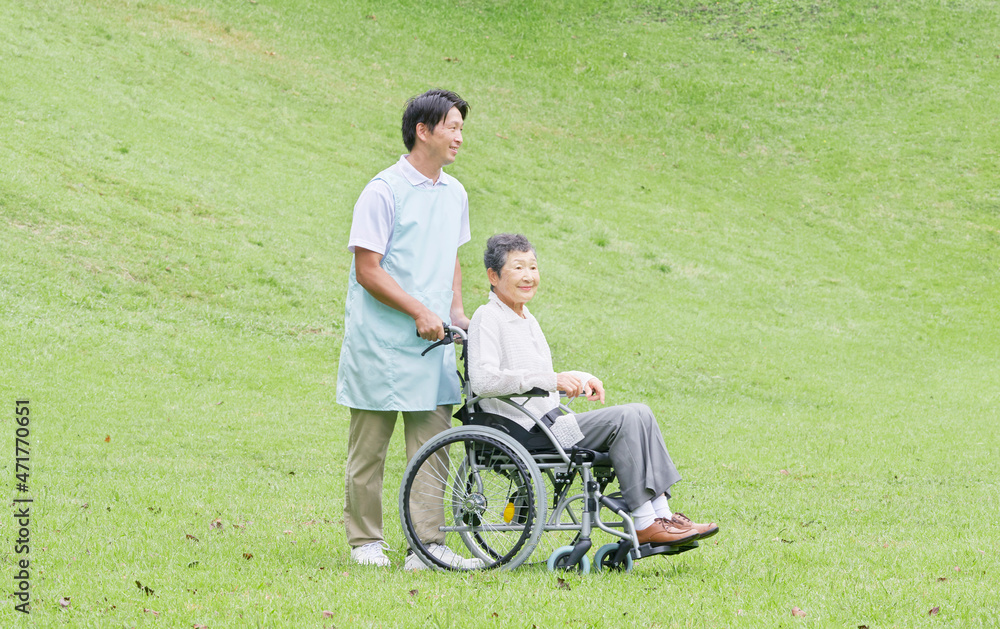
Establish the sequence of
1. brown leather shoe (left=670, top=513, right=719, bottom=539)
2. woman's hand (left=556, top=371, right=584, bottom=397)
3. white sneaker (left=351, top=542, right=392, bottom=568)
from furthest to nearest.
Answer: white sneaker (left=351, top=542, right=392, bottom=568) < woman's hand (left=556, top=371, right=584, bottom=397) < brown leather shoe (left=670, top=513, right=719, bottom=539)

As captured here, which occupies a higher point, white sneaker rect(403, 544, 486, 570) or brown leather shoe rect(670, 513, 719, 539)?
brown leather shoe rect(670, 513, 719, 539)

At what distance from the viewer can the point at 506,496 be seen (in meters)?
4.37

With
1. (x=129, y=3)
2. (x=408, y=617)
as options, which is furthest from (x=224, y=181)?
(x=408, y=617)

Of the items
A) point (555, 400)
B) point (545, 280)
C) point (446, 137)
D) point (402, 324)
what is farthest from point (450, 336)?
point (545, 280)

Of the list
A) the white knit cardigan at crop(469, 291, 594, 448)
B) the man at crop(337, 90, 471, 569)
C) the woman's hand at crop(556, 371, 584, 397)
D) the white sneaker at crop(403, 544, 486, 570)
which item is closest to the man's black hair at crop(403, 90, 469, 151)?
the man at crop(337, 90, 471, 569)

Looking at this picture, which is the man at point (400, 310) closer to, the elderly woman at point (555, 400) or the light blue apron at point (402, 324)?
the light blue apron at point (402, 324)

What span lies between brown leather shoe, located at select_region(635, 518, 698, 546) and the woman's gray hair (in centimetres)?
134

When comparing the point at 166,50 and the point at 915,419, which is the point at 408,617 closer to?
the point at 915,419

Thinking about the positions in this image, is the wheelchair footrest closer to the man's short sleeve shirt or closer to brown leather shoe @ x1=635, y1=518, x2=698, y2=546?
brown leather shoe @ x1=635, y1=518, x2=698, y2=546

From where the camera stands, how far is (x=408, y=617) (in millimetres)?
3422

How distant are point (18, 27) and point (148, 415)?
Answer: 50.7 ft

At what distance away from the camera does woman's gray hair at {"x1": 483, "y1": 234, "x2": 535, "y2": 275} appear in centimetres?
448

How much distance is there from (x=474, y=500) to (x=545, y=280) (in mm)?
12093

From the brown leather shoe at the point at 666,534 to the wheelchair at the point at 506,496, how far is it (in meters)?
0.03
